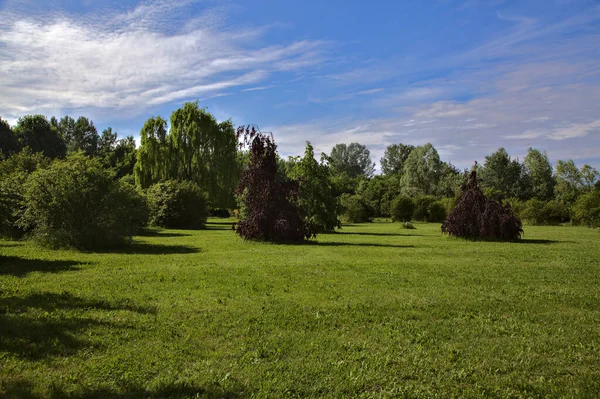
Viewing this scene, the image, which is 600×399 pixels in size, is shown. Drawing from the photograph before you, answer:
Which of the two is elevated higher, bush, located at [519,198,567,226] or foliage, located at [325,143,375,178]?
foliage, located at [325,143,375,178]

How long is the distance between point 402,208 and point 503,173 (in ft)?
78.7

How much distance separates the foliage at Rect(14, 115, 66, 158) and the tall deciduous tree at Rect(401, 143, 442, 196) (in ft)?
159

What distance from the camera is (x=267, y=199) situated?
20.7 m

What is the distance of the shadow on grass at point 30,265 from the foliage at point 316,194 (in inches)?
643

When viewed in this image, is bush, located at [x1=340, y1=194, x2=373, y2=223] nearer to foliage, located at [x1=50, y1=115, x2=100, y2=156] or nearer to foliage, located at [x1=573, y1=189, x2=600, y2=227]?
foliage, located at [x1=573, y1=189, x2=600, y2=227]

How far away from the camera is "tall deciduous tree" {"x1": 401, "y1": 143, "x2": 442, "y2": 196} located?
65875 millimetres

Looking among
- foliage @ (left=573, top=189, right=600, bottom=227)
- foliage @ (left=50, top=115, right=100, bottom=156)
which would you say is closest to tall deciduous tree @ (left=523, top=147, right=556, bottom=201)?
foliage @ (left=573, top=189, right=600, bottom=227)

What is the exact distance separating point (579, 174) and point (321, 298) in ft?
206

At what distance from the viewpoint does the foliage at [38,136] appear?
60688mm

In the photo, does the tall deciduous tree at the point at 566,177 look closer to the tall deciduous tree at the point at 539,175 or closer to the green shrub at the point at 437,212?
the tall deciduous tree at the point at 539,175

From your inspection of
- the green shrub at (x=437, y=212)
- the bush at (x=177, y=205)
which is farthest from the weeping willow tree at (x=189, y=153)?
the green shrub at (x=437, y=212)

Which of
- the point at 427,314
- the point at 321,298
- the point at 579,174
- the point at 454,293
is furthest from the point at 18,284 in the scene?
the point at 579,174

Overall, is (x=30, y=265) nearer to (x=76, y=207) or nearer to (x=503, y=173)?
(x=76, y=207)

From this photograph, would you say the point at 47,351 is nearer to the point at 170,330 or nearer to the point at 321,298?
the point at 170,330
